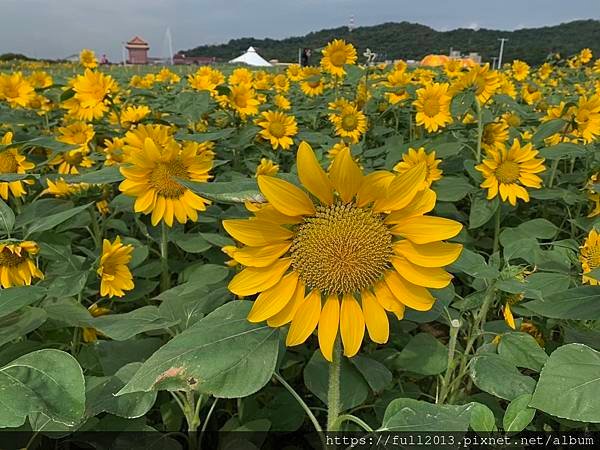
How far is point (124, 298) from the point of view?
1938mm

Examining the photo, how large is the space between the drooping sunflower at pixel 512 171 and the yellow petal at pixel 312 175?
166 centimetres

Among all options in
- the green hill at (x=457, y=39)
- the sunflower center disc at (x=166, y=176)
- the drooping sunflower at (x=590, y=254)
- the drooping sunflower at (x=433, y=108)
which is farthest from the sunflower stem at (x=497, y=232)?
the green hill at (x=457, y=39)

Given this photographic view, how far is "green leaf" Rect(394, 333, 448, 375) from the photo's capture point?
134 cm

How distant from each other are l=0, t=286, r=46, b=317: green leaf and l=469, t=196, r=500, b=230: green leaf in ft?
5.81

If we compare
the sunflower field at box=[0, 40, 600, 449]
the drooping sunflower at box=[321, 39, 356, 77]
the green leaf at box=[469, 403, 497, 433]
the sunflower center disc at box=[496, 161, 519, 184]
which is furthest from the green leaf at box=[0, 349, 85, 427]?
the drooping sunflower at box=[321, 39, 356, 77]

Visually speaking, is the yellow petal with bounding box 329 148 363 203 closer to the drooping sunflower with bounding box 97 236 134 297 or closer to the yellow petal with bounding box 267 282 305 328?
the yellow petal with bounding box 267 282 305 328

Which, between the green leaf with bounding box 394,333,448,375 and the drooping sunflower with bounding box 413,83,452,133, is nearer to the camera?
the green leaf with bounding box 394,333,448,375

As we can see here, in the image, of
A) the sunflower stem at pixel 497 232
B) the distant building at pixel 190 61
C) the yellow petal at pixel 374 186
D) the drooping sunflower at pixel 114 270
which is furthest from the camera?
the distant building at pixel 190 61

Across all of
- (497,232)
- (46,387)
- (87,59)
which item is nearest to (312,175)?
(46,387)

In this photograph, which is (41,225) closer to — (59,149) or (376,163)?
(59,149)

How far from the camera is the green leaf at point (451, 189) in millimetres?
2458

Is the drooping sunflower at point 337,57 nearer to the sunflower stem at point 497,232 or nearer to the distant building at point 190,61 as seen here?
the sunflower stem at point 497,232

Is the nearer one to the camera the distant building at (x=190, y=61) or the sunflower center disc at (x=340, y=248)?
the sunflower center disc at (x=340, y=248)

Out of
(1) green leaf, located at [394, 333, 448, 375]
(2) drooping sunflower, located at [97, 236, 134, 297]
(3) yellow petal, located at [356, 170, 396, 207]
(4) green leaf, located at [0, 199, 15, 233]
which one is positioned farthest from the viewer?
(2) drooping sunflower, located at [97, 236, 134, 297]
